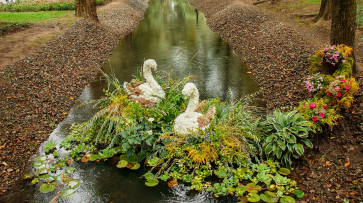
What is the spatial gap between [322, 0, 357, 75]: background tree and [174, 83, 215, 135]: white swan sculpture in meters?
2.98

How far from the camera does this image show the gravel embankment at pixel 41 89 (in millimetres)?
4665

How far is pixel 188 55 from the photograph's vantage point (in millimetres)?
10672

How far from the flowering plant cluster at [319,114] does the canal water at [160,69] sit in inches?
74.1

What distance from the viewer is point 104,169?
4.44m

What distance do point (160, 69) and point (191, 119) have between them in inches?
190

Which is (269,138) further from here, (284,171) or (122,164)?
(122,164)

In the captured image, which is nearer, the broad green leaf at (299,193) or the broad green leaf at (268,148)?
the broad green leaf at (299,193)

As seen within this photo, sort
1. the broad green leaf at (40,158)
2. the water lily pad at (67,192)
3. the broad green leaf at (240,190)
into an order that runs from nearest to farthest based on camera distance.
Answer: the broad green leaf at (240,190) → the water lily pad at (67,192) → the broad green leaf at (40,158)

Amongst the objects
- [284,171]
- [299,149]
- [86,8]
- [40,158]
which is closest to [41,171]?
[40,158]

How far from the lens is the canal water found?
389cm

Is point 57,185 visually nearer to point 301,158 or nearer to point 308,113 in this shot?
point 301,158

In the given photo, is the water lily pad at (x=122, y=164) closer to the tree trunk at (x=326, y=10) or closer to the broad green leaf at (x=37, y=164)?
the broad green leaf at (x=37, y=164)

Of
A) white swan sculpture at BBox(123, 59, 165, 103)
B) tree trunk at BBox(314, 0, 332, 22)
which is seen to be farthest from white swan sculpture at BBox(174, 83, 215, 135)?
tree trunk at BBox(314, 0, 332, 22)

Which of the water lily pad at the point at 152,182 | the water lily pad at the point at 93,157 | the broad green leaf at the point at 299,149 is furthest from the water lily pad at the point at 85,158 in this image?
the broad green leaf at the point at 299,149
